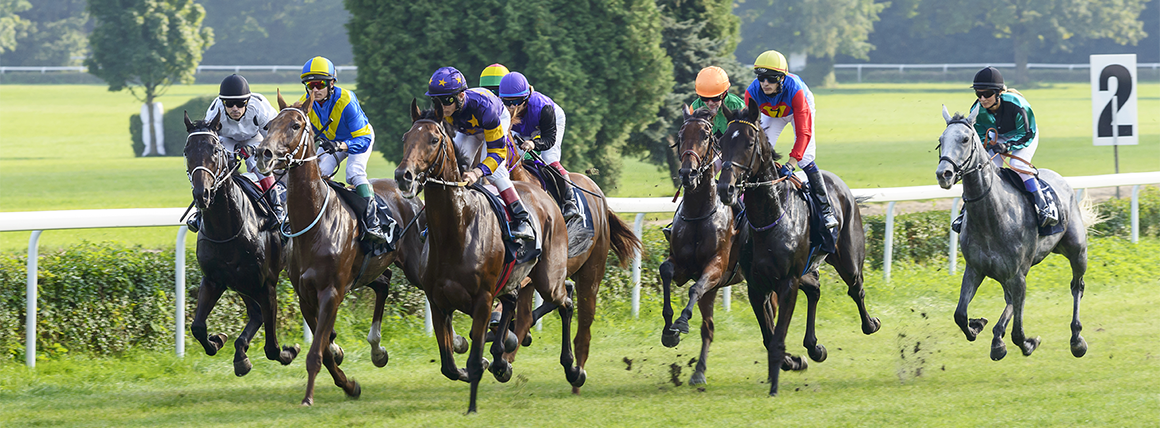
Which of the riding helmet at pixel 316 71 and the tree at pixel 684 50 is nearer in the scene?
the riding helmet at pixel 316 71

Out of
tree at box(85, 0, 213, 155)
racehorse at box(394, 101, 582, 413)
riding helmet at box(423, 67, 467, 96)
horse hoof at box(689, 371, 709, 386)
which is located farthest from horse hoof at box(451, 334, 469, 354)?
tree at box(85, 0, 213, 155)

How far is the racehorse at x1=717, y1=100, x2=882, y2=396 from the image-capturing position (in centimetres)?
538

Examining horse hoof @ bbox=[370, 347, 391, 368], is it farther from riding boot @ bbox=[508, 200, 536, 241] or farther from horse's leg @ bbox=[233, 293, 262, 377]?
riding boot @ bbox=[508, 200, 536, 241]

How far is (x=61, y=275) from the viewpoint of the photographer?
5953mm

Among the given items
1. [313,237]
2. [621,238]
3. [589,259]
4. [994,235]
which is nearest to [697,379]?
[589,259]

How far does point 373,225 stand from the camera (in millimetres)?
5629

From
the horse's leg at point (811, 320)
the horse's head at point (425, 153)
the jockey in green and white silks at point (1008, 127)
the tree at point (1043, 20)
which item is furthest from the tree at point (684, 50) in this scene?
the tree at point (1043, 20)

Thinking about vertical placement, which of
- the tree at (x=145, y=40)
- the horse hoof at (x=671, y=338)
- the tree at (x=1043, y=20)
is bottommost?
the horse hoof at (x=671, y=338)

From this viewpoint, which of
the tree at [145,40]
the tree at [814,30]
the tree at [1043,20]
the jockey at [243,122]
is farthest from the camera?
the tree at [814,30]

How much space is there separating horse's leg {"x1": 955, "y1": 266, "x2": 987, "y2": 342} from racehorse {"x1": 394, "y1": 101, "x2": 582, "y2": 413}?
7.78 feet

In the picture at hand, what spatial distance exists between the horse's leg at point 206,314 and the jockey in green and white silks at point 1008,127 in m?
4.25

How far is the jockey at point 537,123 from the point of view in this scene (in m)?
6.07

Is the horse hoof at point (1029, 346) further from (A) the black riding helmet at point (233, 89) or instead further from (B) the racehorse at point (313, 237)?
(A) the black riding helmet at point (233, 89)

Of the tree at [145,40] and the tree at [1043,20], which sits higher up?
the tree at [1043,20]
